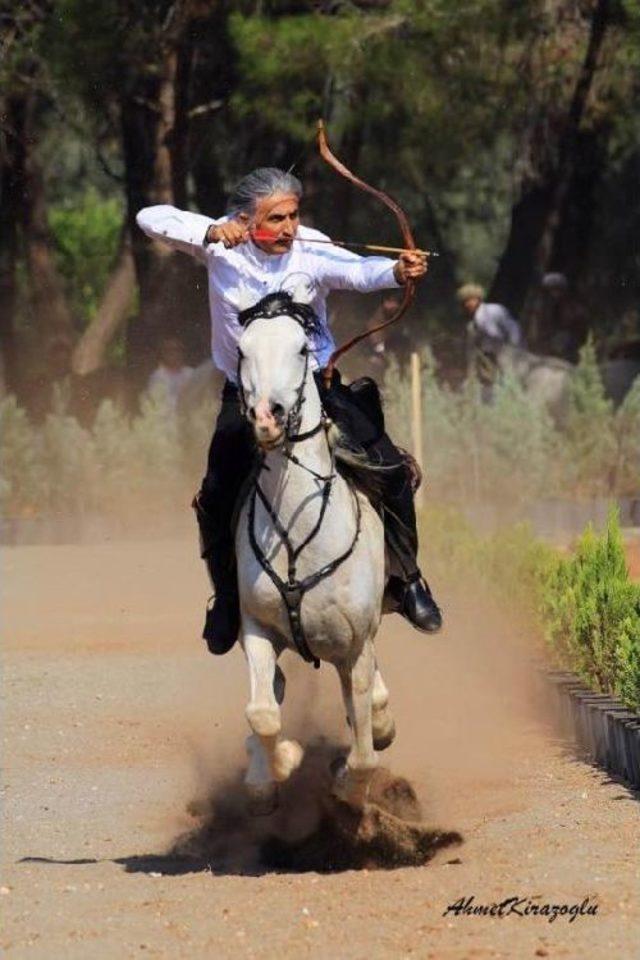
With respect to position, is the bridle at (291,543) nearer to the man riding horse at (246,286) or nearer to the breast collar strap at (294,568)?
the breast collar strap at (294,568)

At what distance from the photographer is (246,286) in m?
9.23

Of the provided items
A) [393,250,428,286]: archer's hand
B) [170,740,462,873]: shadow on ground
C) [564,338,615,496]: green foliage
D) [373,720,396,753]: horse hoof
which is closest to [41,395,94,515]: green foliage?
[564,338,615,496]: green foliage

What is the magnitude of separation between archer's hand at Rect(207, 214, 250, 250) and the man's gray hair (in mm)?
57

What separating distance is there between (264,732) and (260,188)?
2.12 meters

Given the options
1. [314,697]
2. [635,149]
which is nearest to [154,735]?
[314,697]

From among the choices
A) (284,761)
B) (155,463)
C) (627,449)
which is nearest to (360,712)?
(284,761)

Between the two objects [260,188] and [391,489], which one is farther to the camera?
[391,489]

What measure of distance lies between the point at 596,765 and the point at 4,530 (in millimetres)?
13341

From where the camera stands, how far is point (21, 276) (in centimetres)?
3978

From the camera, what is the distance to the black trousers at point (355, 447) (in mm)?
9305

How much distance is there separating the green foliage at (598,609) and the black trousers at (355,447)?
5.07 ft

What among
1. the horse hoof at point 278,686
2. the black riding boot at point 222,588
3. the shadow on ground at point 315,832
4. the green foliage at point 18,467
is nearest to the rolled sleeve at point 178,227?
the black riding boot at point 222,588

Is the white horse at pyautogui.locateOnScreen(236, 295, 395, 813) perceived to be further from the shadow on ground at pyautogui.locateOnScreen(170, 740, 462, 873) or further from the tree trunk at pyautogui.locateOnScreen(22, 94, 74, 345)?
the tree trunk at pyautogui.locateOnScreen(22, 94, 74, 345)

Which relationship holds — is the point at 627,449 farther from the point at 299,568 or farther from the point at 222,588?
the point at 299,568
